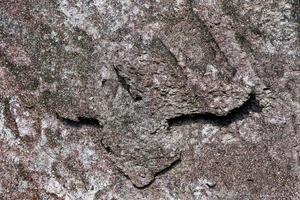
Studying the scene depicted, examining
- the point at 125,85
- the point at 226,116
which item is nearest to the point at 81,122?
the point at 125,85

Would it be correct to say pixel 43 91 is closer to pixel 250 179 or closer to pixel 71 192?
pixel 71 192

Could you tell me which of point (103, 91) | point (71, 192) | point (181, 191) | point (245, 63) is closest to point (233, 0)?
point (245, 63)

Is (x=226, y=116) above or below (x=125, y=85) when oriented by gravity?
below

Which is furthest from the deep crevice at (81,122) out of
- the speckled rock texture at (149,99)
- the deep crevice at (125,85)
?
the deep crevice at (125,85)

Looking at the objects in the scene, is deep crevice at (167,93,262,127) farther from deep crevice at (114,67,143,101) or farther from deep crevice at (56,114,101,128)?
deep crevice at (56,114,101,128)

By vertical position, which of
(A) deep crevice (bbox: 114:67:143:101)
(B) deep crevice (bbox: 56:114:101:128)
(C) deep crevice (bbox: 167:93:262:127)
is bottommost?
(C) deep crevice (bbox: 167:93:262:127)

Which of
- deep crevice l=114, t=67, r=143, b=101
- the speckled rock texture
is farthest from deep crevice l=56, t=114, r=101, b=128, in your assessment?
deep crevice l=114, t=67, r=143, b=101

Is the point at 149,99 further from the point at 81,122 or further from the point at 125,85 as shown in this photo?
the point at 81,122
